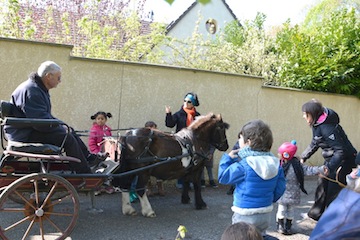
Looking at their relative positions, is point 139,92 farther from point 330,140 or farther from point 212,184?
point 330,140

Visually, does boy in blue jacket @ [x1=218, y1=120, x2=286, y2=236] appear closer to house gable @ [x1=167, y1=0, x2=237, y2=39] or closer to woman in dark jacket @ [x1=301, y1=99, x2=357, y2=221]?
woman in dark jacket @ [x1=301, y1=99, x2=357, y2=221]

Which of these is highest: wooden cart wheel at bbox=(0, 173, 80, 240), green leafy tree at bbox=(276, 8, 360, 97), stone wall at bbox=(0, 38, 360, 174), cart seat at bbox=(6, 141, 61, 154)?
green leafy tree at bbox=(276, 8, 360, 97)

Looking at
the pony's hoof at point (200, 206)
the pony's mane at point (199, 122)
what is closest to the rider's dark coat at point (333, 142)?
the pony's mane at point (199, 122)

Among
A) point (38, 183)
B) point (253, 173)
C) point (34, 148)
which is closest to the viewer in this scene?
point (253, 173)

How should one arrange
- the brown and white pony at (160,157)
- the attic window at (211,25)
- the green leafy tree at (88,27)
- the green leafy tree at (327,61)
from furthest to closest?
the attic window at (211,25), the green leafy tree at (327,61), the green leafy tree at (88,27), the brown and white pony at (160,157)

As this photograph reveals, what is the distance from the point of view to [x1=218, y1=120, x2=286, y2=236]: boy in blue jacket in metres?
3.47

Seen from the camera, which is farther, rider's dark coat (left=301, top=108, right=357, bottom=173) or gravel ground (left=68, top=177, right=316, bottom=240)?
rider's dark coat (left=301, top=108, right=357, bottom=173)

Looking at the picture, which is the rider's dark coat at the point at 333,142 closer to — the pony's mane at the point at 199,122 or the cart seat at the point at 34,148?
the pony's mane at the point at 199,122

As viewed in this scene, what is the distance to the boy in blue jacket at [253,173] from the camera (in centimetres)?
347

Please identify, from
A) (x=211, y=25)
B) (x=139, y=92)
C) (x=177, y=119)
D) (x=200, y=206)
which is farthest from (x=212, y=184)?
(x=211, y=25)

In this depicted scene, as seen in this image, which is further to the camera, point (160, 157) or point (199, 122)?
point (199, 122)

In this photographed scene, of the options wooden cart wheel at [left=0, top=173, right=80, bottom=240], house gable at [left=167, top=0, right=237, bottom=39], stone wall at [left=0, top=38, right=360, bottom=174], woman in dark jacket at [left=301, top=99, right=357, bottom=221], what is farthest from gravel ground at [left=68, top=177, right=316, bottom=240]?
house gable at [left=167, top=0, right=237, bottom=39]

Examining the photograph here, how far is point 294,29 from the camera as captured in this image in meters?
11.7

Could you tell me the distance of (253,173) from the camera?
348 cm
